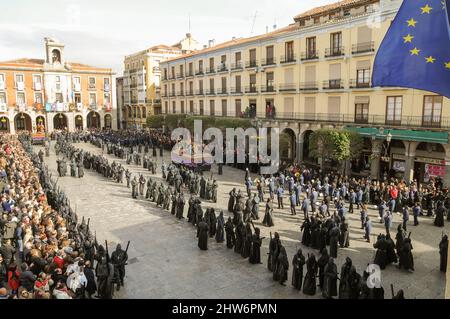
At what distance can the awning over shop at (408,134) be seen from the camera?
21000 mm

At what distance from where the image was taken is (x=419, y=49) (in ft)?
23.0

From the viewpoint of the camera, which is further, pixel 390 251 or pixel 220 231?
pixel 220 231

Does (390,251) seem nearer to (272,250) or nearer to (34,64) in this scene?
(272,250)

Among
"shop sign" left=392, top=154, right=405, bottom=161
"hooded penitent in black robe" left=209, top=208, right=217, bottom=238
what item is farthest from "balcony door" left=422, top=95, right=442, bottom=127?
"hooded penitent in black robe" left=209, top=208, right=217, bottom=238

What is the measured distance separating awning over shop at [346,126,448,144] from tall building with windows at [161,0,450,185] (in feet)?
0.16

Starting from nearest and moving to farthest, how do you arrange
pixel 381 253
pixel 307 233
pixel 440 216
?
pixel 381 253 < pixel 307 233 < pixel 440 216

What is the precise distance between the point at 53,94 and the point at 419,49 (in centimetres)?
5731

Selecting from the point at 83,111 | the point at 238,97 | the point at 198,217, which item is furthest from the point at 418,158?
A: the point at 83,111

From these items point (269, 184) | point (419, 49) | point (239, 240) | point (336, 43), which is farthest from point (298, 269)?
point (336, 43)

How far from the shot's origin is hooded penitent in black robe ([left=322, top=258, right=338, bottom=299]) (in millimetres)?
10156

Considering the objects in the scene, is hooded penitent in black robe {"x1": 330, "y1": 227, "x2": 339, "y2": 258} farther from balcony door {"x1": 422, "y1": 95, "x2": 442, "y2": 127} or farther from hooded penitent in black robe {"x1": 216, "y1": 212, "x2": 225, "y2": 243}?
balcony door {"x1": 422, "y1": 95, "x2": 442, "y2": 127}

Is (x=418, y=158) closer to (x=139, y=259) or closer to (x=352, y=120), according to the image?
(x=352, y=120)

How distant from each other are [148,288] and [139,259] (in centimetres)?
213
